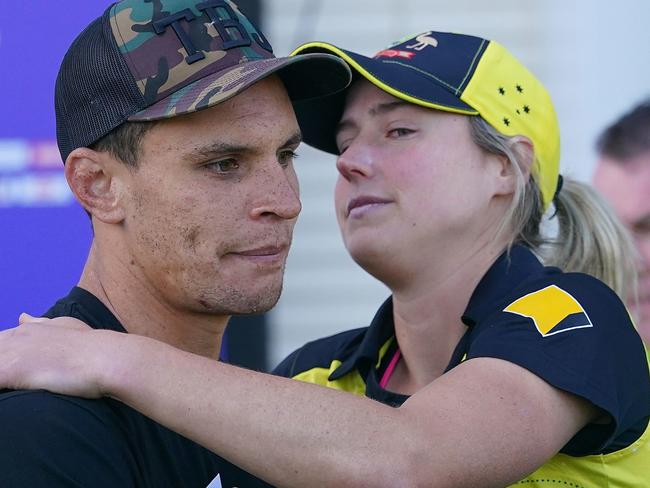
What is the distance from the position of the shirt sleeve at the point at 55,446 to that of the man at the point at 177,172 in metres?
0.20

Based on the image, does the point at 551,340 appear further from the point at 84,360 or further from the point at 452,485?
the point at 84,360

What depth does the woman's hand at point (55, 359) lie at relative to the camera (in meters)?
1.65

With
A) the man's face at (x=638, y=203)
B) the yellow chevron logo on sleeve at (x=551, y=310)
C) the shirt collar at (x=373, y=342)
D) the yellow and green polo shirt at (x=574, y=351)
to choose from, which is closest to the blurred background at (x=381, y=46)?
the man's face at (x=638, y=203)

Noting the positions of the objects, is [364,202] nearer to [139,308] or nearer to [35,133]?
[139,308]

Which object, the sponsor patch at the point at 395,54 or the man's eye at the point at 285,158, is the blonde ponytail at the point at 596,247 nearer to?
the sponsor patch at the point at 395,54

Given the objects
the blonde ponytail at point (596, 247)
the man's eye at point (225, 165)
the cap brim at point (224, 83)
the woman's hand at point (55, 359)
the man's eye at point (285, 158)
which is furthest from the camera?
the blonde ponytail at point (596, 247)

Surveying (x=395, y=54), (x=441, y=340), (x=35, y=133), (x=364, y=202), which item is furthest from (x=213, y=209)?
(x=35, y=133)

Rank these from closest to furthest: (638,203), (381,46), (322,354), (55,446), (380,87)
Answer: (55,446), (380,87), (322,354), (638,203), (381,46)

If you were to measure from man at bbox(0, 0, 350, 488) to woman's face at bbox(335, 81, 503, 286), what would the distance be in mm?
496

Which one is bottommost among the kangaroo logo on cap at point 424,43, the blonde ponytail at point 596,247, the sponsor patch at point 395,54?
the blonde ponytail at point 596,247

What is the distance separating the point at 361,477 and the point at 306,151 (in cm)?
342

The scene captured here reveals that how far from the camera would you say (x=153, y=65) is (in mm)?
1864

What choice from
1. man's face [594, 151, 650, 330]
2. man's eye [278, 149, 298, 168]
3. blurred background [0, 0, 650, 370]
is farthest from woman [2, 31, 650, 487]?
blurred background [0, 0, 650, 370]

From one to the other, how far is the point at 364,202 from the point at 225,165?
0.62m
